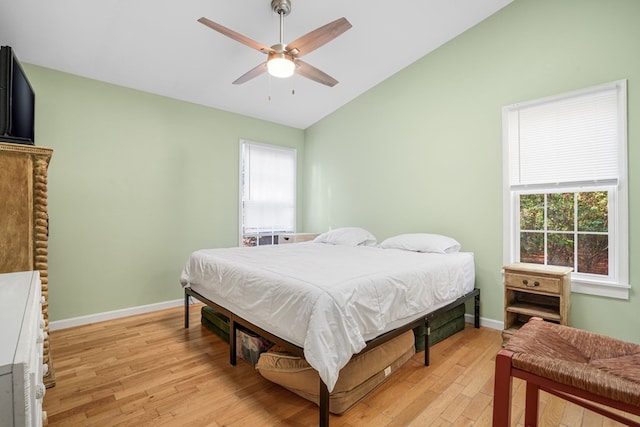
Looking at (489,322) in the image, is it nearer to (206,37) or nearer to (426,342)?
(426,342)

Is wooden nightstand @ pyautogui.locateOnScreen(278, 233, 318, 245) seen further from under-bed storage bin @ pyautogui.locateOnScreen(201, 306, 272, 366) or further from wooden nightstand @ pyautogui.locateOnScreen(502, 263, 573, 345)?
wooden nightstand @ pyautogui.locateOnScreen(502, 263, 573, 345)

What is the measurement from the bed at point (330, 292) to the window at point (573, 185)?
0.70 m

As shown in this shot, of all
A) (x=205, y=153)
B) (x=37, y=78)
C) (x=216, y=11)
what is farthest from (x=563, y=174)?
(x=37, y=78)

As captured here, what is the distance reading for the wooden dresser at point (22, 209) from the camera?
1732mm

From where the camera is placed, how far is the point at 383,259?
8.74 ft

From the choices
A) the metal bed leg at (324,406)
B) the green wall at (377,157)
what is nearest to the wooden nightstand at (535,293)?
the green wall at (377,157)

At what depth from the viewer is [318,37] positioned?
216cm

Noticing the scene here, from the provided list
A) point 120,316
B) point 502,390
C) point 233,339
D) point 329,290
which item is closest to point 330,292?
point 329,290

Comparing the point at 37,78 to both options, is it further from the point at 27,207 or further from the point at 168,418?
the point at 168,418

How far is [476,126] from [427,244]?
138 centimetres

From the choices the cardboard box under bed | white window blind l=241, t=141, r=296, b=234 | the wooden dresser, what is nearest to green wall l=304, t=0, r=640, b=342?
white window blind l=241, t=141, r=296, b=234

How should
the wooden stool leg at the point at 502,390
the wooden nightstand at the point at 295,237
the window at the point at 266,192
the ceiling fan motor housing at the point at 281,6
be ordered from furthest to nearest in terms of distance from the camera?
the wooden nightstand at the point at 295,237, the window at the point at 266,192, the ceiling fan motor housing at the point at 281,6, the wooden stool leg at the point at 502,390

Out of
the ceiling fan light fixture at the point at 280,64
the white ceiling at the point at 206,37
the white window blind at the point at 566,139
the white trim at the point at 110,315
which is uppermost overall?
the white ceiling at the point at 206,37

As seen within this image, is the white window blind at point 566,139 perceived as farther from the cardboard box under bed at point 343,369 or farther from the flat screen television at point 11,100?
the flat screen television at point 11,100
